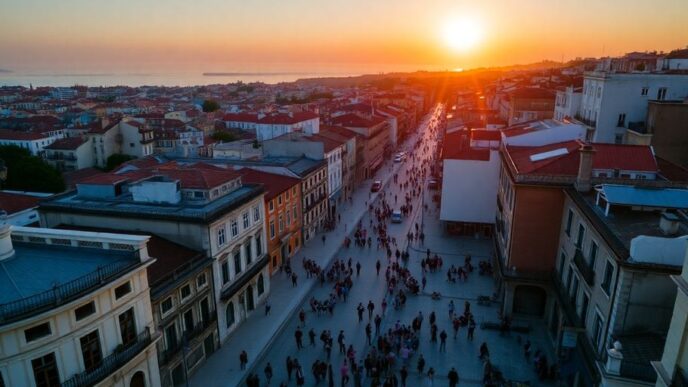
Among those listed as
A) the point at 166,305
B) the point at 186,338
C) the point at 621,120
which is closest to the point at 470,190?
the point at 621,120

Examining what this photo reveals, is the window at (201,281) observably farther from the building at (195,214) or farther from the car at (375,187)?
the car at (375,187)

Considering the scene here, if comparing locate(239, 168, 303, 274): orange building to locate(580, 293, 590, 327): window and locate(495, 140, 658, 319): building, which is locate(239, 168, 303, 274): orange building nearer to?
locate(495, 140, 658, 319): building

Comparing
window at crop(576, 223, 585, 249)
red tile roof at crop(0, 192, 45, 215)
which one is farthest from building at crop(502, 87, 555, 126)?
red tile roof at crop(0, 192, 45, 215)

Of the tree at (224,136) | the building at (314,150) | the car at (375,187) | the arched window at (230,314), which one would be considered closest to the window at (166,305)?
the arched window at (230,314)

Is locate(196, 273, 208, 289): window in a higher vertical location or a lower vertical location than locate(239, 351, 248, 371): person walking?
higher

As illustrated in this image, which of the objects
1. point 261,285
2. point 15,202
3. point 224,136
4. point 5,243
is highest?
point 5,243

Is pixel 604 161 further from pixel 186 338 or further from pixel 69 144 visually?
pixel 69 144

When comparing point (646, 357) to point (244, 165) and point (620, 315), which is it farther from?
point (244, 165)
